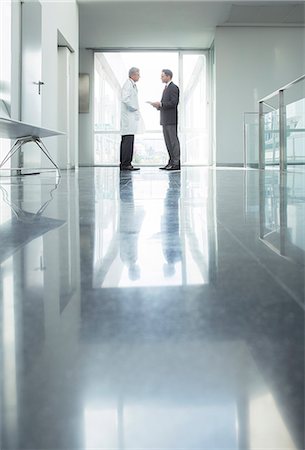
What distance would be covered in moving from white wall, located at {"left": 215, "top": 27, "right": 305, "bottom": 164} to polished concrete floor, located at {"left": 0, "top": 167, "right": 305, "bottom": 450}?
11.0 meters

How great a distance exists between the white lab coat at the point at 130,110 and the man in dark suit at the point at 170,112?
0.31 m

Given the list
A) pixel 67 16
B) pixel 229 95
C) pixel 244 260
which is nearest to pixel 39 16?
pixel 67 16

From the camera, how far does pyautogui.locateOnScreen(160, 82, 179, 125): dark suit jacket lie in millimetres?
7152

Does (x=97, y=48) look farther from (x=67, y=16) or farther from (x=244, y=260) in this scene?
(x=244, y=260)

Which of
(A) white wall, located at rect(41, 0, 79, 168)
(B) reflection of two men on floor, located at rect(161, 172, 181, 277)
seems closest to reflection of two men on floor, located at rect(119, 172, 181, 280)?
(B) reflection of two men on floor, located at rect(161, 172, 181, 277)

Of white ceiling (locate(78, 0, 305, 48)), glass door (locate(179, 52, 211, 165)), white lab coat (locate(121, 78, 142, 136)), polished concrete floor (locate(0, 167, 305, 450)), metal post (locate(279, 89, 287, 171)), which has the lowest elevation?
polished concrete floor (locate(0, 167, 305, 450))

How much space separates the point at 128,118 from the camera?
24.4ft

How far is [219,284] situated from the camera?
606 mm

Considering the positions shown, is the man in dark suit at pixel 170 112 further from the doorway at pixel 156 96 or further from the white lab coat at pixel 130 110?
the doorway at pixel 156 96

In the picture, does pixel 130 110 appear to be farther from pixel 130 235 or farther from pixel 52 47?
pixel 130 235

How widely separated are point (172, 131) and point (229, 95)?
4596 mm

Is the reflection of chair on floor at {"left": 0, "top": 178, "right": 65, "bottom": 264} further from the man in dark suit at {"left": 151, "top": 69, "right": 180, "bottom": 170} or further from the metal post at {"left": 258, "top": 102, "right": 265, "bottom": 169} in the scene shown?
the metal post at {"left": 258, "top": 102, "right": 265, "bottom": 169}

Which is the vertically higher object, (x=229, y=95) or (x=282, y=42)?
(x=282, y=42)

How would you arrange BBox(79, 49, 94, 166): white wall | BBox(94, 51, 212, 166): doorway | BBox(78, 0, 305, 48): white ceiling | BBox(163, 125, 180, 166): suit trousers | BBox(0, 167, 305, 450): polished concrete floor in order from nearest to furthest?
BBox(0, 167, 305, 450): polished concrete floor < BBox(163, 125, 180, 166): suit trousers < BBox(78, 0, 305, 48): white ceiling < BBox(79, 49, 94, 166): white wall < BBox(94, 51, 212, 166): doorway
